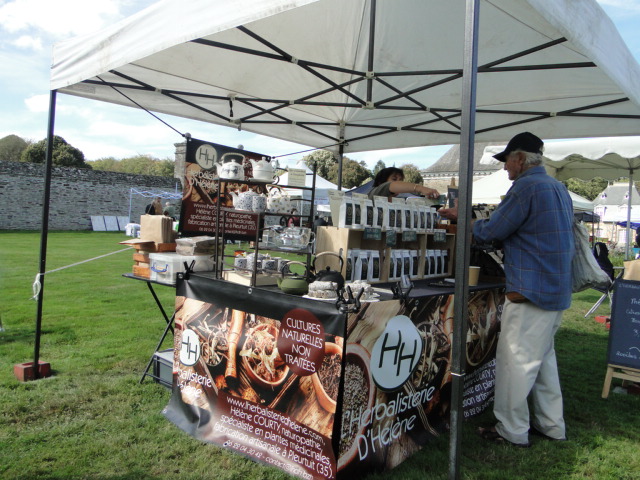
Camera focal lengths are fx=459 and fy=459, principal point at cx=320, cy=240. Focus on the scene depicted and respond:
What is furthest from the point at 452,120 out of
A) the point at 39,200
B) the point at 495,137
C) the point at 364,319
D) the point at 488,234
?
the point at 39,200

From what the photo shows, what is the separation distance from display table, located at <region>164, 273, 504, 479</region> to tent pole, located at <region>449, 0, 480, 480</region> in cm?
51

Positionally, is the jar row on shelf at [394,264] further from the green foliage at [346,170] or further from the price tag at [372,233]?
the green foliage at [346,170]

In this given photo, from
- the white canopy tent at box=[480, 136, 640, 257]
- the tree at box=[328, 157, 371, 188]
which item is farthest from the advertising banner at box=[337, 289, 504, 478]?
the tree at box=[328, 157, 371, 188]

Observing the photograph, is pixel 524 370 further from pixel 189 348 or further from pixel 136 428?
pixel 136 428

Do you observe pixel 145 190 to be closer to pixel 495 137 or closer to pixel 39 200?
pixel 39 200

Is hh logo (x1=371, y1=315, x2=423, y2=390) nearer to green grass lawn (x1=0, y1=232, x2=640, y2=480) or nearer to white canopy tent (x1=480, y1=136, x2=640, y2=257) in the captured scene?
green grass lawn (x1=0, y1=232, x2=640, y2=480)

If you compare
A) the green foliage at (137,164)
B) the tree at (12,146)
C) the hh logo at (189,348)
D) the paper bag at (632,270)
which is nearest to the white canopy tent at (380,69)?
the paper bag at (632,270)

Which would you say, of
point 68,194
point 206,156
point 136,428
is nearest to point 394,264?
point 206,156

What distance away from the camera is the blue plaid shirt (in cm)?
270

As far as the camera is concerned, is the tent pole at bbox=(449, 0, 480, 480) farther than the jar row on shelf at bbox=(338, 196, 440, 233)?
No

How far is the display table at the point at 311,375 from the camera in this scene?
2236 millimetres

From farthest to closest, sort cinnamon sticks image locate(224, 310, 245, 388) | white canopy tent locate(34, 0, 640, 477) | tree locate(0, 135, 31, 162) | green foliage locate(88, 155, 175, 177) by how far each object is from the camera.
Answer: green foliage locate(88, 155, 175, 177) < tree locate(0, 135, 31, 162) < cinnamon sticks image locate(224, 310, 245, 388) < white canopy tent locate(34, 0, 640, 477)

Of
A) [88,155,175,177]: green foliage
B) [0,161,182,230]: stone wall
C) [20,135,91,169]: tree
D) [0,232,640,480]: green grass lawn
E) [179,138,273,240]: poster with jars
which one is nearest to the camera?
[0,232,640,480]: green grass lawn

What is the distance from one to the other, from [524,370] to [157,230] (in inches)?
106
